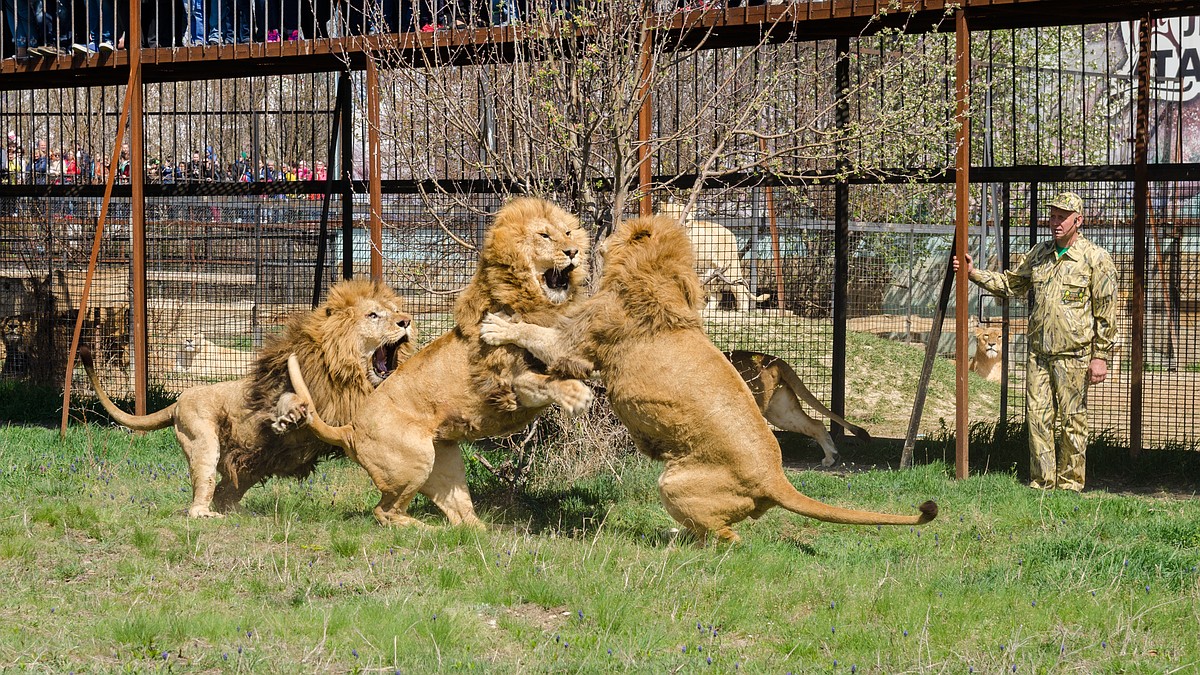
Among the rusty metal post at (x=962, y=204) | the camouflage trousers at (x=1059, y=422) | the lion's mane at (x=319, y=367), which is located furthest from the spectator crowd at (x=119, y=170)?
the camouflage trousers at (x=1059, y=422)

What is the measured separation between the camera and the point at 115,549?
19.5 ft

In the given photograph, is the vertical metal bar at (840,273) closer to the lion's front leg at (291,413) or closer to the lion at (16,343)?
the lion's front leg at (291,413)

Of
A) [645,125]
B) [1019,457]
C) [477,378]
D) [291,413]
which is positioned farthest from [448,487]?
[1019,457]

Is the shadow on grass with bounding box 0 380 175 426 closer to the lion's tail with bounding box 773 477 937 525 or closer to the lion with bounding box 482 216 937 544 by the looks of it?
the lion with bounding box 482 216 937 544

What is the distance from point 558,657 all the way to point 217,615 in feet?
4.56

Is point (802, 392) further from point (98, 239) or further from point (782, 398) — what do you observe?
point (98, 239)

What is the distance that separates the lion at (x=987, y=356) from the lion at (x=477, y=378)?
32.5ft

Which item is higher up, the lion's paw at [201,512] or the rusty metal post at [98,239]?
the rusty metal post at [98,239]

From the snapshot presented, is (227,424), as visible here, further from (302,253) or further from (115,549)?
(302,253)

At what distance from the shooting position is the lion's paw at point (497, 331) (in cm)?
622

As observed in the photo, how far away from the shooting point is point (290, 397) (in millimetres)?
6527

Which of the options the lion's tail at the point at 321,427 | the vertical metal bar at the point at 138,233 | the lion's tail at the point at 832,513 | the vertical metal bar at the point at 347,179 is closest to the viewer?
the lion's tail at the point at 832,513

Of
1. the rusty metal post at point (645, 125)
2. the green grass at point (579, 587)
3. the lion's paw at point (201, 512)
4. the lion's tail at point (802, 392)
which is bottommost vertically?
the green grass at point (579, 587)

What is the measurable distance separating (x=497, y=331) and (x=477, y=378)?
0.30 meters
